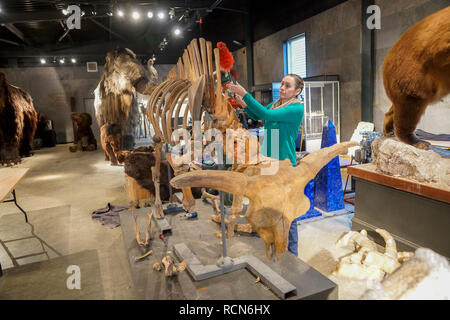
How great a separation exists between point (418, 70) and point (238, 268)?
A: 8.53 ft

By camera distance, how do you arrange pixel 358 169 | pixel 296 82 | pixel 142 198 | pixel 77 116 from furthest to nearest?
pixel 77 116
pixel 142 198
pixel 358 169
pixel 296 82

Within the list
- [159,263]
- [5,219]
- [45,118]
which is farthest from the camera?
[45,118]

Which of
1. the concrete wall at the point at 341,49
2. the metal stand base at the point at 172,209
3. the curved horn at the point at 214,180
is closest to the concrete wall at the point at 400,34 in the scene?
the concrete wall at the point at 341,49

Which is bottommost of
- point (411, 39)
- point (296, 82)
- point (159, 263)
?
point (159, 263)

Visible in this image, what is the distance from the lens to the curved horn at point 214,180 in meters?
1.30

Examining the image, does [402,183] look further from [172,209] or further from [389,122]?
[172,209]

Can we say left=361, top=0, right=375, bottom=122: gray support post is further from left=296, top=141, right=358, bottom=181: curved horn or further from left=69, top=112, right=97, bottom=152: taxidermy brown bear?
left=69, top=112, right=97, bottom=152: taxidermy brown bear

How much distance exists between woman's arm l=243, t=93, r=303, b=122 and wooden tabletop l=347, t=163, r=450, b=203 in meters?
1.60

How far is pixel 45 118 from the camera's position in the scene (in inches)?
599

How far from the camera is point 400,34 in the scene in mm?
6180

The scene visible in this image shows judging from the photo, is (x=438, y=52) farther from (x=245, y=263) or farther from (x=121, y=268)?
(x=121, y=268)

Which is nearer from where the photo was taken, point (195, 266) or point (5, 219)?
point (195, 266)

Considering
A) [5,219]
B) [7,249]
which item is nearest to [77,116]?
[5,219]

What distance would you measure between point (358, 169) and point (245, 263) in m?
2.17
